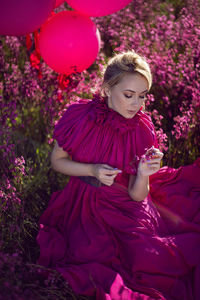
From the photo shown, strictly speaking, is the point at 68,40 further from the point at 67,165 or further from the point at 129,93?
the point at 67,165

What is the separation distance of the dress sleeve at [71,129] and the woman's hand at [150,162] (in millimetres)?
393

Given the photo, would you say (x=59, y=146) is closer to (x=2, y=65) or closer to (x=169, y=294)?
(x=169, y=294)

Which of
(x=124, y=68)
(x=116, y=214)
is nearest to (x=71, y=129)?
(x=124, y=68)

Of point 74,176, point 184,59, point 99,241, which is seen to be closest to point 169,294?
point 99,241

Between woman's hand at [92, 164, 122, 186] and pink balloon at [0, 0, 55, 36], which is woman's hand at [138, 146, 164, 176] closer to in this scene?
woman's hand at [92, 164, 122, 186]

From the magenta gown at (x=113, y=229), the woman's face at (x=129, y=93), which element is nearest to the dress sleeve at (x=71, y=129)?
the magenta gown at (x=113, y=229)

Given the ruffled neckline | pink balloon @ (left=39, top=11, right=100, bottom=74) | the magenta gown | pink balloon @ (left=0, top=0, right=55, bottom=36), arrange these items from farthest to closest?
pink balloon @ (left=39, top=11, right=100, bottom=74), pink balloon @ (left=0, top=0, right=55, bottom=36), the ruffled neckline, the magenta gown

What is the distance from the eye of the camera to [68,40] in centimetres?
237

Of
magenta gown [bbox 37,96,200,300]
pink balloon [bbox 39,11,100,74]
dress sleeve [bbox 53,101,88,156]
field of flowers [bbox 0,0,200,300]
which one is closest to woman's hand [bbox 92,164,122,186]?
magenta gown [bbox 37,96,200,300]

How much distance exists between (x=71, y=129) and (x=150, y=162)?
508 millimetres

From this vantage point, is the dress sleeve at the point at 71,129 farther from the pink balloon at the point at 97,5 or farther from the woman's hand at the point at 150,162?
the pink balloon at the point at 97,5

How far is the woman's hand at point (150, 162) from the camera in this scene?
59.6 inches

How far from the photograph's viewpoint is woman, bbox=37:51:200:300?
1.49 m

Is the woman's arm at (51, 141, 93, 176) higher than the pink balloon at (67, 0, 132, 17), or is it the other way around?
the pink balloon at (67, 0, 132, 17)
